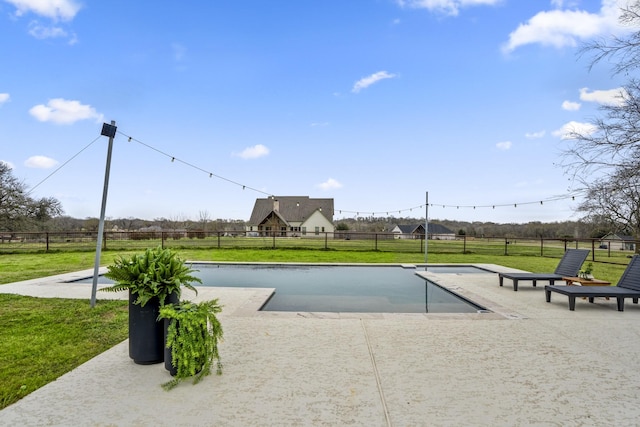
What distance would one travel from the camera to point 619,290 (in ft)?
17.5

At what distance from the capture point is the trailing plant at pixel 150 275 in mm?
2828

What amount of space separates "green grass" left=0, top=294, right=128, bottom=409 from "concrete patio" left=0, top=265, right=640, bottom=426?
0.20 meters

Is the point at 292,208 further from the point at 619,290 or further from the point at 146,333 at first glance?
the point at 146,333

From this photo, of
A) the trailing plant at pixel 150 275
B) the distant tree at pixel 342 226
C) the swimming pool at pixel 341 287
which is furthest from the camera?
the distant tree at pixel 342 226

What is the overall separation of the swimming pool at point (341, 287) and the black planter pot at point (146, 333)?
187 centimetres

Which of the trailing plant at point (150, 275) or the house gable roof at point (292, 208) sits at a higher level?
the house gable roof at point (292, 208)

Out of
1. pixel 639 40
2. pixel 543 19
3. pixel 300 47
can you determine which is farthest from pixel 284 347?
pixel 300 47

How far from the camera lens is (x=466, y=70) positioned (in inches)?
431

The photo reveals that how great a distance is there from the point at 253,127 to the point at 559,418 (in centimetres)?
1538

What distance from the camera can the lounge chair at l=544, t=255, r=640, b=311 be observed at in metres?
5.09

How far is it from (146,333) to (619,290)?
21.2 ft

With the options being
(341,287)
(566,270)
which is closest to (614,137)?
(566,270)

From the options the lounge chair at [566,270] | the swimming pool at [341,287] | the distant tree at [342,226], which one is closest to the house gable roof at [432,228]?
the distant tree at [342,226]

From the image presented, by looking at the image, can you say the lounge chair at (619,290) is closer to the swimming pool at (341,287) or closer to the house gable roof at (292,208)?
the swimming pool at (341,287)
